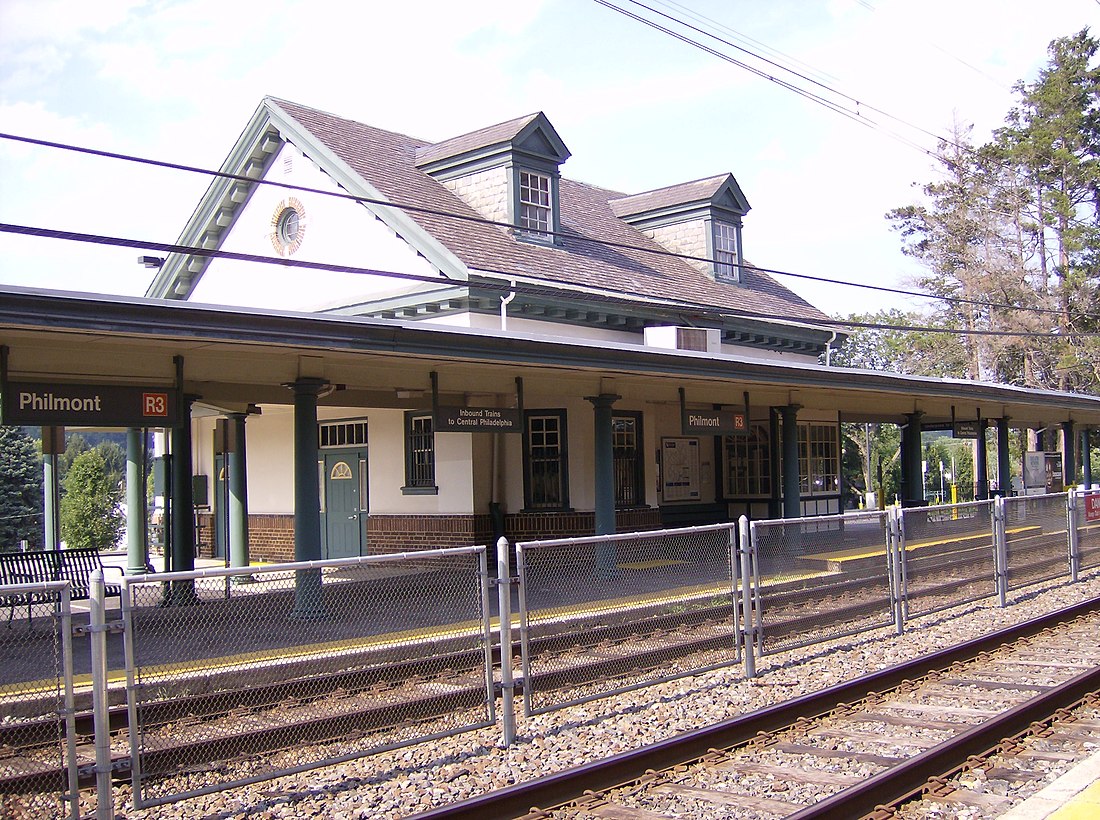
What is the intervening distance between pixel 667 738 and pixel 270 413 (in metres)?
14.9

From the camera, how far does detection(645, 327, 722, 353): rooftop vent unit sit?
→ 1909 cm

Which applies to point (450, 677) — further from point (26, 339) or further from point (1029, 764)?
point (26, 339)

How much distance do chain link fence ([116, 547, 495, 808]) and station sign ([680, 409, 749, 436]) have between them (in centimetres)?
826

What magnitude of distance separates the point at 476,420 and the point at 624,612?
4.06 m

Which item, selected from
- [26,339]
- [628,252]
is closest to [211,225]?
[628,252]

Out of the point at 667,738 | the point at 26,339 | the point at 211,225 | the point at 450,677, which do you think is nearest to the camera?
the point at 667,738

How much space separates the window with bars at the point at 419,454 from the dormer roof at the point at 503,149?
5393mm

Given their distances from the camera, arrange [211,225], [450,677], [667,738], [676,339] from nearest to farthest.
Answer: [667,738] → [450,677] → [676,339] → [211,225]

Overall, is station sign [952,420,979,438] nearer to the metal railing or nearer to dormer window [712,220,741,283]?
dormer window [712,220,741,283]

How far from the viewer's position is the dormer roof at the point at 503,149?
20.2 meters

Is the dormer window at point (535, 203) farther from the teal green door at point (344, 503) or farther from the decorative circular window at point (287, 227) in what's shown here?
the teal green door at point (344, 503)

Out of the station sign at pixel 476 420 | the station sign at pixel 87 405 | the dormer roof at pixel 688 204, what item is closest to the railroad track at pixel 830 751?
the station sign at pixel 87 405

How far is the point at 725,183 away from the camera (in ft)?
82.7

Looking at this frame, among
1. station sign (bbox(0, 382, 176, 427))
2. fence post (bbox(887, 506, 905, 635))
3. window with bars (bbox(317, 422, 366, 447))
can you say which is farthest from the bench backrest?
fence post (bbox(887, 506, 905, 635))
